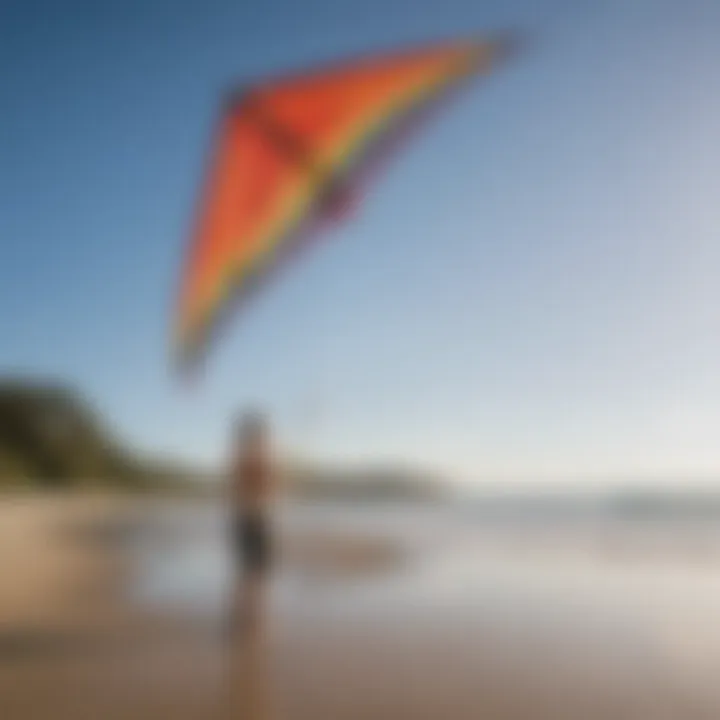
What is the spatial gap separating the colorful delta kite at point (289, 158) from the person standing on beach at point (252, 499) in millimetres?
228

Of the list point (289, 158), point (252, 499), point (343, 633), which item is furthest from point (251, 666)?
point (289, 158)

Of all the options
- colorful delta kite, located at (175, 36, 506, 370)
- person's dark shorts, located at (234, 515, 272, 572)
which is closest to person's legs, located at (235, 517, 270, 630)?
person's dark shorts, located at (234, 515, 272, 572)

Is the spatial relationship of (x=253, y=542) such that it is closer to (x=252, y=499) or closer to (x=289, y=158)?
(x=252, y=499)

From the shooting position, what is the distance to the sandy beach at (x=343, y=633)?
1.67 meters

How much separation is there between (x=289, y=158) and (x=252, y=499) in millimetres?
834

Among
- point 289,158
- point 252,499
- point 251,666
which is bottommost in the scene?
point 251,666

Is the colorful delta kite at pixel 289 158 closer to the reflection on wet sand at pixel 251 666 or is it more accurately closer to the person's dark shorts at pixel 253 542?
the person's dark shorts at pixel 253 542

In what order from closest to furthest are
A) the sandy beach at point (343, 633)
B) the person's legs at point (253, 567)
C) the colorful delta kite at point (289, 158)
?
the sandy beach at point (343, 633)
the person's legs at point (253, 567)
the colorful delta kite at point (289, 158)

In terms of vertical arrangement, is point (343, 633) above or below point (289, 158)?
below

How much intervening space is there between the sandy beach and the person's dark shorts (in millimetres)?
53

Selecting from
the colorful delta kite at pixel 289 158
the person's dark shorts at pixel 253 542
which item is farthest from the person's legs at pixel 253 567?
the colorful delta kite at pixel 289 158

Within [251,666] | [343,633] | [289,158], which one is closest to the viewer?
[251,666]

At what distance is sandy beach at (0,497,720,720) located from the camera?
5.48ft

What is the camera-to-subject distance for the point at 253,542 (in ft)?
6.71
